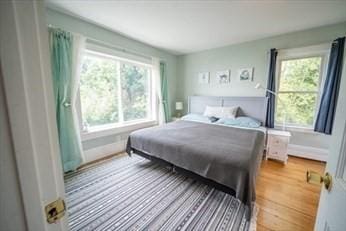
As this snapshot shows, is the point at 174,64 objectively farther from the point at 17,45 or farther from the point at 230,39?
the point at 17,45

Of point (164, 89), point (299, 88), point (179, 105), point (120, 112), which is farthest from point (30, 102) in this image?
point (179, 105)

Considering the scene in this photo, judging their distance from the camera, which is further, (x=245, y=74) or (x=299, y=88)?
(x=245, y=74)

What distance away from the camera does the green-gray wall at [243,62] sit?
2771mm

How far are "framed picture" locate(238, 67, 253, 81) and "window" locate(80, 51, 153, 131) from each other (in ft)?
7.30

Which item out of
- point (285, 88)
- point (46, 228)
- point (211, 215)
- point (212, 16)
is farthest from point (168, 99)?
point (46, 228)

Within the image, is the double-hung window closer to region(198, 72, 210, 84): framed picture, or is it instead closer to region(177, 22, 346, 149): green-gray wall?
region(177, 22, 346, 149): green-gray wall

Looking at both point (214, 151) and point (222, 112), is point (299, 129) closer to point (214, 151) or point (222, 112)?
point (222, 112)

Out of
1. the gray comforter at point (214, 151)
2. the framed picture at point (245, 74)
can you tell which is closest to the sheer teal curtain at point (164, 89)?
the gray comforter at point (214, 151)

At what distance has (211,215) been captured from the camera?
1.56m

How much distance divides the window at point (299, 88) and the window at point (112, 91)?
3.01 m

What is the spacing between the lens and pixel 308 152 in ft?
9.64

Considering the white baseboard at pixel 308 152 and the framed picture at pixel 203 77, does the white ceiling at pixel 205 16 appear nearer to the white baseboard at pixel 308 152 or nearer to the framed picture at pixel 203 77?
the framed picture at pixel 203 77

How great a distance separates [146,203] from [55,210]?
4.92ft

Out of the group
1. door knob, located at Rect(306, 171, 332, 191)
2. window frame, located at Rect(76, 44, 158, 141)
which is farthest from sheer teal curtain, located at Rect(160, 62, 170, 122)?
door knob, located at Rect(306, 171, 332, 191)
